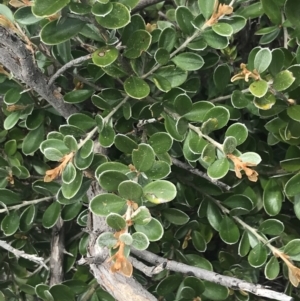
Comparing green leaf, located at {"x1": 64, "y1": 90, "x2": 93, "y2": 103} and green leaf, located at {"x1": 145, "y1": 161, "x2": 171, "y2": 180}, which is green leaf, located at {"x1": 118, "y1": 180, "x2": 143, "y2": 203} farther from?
green leaf, located at {"x1": 64, "y1": 90, "x2": 93, "y2": 103}

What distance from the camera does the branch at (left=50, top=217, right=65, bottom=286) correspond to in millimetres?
984

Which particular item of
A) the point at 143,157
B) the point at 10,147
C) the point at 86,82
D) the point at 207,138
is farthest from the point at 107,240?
the point at 10,147

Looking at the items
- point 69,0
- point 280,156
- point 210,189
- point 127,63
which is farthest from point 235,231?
point 69,0

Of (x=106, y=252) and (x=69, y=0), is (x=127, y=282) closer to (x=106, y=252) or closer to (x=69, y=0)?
(x=106, y=252)

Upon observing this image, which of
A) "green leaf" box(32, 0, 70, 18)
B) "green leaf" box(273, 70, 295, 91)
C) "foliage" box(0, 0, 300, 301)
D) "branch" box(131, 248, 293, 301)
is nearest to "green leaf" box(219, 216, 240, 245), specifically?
"foliage" box(0, 0, 300, 301)

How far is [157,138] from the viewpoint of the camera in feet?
2.39

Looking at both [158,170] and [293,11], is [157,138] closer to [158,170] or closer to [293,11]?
[158,170]

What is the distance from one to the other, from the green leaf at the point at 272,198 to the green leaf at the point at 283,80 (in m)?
0.23

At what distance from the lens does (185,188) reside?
912mm

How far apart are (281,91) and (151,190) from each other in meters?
0.28

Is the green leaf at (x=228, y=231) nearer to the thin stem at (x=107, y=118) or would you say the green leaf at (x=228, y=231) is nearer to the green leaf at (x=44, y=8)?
Result: the thin stem at (x=107, y=118)

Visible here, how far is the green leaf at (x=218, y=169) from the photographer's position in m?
0.65

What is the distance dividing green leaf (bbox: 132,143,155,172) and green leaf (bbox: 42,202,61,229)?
0.32 m

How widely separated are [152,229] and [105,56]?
28 cm
